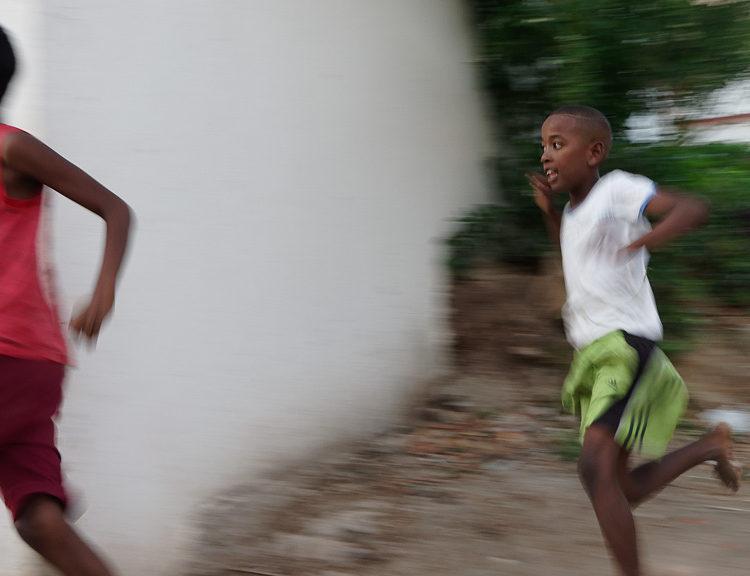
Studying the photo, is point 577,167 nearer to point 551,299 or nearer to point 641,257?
point 641,257

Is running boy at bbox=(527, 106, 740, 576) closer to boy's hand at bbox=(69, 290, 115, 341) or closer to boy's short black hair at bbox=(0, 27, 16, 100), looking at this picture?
boy's hand at bbox=(69, 290, 115, 341)

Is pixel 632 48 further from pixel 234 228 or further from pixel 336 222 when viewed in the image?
pixel 234 228

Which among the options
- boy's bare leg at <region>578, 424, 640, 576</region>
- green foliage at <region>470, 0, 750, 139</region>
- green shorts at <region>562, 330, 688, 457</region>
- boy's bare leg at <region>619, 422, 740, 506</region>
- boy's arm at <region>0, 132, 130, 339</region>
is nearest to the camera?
boy's arm at <region>0, 132, 130, 339</region>

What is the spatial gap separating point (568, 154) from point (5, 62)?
1670 millimetres

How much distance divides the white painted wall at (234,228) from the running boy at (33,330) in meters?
0.67

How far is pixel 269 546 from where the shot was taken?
3.36 metres

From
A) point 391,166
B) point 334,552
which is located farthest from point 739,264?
point 334,552

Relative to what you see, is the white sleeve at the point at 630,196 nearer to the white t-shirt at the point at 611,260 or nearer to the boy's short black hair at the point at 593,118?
the white t-shirt at the point at 611,260

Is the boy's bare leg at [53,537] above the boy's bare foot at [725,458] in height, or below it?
above

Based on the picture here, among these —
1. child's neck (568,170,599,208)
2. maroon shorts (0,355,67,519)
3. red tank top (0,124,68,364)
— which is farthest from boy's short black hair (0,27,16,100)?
child's neck (568,170,599,208)

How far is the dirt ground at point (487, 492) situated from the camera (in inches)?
130

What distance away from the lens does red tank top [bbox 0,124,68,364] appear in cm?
223

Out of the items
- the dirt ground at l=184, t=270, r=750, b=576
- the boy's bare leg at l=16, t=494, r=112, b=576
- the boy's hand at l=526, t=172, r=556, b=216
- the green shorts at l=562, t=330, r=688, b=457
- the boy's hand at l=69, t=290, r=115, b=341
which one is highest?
the boy's hand at l=526, t=172, r=556, b=216

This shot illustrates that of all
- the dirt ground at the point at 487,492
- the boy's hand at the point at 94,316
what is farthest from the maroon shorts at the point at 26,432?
the dirt ground at the point at 487,492
